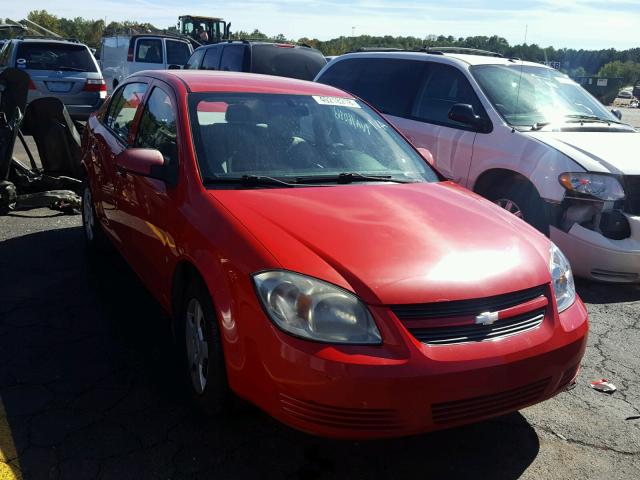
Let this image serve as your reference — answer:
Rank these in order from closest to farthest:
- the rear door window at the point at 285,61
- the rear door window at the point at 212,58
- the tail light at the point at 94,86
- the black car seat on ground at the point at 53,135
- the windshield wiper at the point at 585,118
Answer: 1. the windshield wiper at the point at 585,118
2. the black car seat on ground at the point at 53,135
3. the rear door window at the point at 285,61
4. the rear door window at the point at 212,58
5. the tail light at the point at 94,86

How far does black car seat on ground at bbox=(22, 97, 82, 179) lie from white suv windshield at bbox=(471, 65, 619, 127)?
444cm

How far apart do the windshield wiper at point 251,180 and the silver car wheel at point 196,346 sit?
64 centimetres

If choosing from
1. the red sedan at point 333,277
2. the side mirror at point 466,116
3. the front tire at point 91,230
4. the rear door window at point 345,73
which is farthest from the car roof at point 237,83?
the rear door window at point 345,73

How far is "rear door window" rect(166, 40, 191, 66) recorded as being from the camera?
56.9 ft

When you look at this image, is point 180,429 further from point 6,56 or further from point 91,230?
point 6,56

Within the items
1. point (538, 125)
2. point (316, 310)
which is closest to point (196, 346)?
point (316, 310)

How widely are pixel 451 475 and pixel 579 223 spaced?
3079 millimetres

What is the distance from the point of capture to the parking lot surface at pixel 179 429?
8.72 ft

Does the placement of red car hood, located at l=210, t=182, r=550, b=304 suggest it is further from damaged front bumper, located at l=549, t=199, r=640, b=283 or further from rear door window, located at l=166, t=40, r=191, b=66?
rear door window, located at l=166, t=40, r=191, b=66

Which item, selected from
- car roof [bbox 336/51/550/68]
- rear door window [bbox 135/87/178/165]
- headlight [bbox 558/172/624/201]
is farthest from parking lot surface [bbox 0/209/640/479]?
car roof [bbox 336/51/550/68]

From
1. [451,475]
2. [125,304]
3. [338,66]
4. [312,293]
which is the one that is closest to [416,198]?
[312,293]

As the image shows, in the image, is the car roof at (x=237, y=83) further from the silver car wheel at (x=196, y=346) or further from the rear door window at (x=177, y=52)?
the rear door window at (x=177, y=52)

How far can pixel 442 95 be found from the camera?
642cm

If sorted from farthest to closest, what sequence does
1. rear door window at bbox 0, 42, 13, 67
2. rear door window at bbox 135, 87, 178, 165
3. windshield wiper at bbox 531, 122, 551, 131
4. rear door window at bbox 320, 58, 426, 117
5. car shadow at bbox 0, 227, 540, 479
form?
rear door window at bbox 0, 42, 13, 67
rear door window at bbox 320, 58, 426, 117
windshield wiper at bbox 531, 122, 551, 131
rear door window at bbox 135, 87, 178, 165
car shadow at bbox 0, 227, 540, 479
